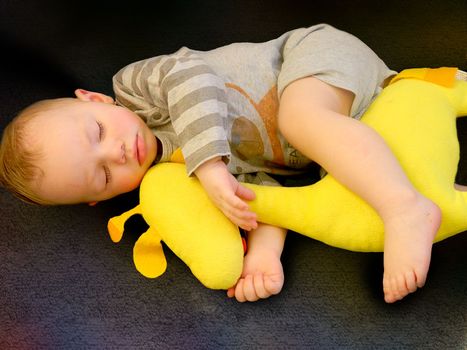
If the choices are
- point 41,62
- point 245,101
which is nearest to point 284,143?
point 245,101

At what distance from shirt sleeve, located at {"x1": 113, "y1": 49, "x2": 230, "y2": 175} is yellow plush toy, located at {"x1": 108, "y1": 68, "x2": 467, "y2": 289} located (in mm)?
72

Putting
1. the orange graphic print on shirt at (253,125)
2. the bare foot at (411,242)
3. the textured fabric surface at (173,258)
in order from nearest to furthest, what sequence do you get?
1. the bare foot at (411,242)
2. the textured fabric surface at (173,258)
3. the orange graphic print on shirt at (253,125)

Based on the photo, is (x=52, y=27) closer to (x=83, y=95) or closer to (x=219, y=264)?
(x=83, y=95)

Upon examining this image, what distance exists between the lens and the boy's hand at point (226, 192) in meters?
0.79

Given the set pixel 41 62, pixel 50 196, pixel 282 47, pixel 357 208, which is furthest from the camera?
pixel 41 62

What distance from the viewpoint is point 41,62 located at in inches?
45.0

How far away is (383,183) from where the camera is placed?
0.70 meters

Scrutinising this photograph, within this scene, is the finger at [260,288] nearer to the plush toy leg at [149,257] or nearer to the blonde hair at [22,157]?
the plush toy leg at [149,257]

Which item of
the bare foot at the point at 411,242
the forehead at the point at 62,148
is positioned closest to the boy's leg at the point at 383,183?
the bare foot at the point at 411,242

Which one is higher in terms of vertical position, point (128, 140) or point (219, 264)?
point (128, 140)

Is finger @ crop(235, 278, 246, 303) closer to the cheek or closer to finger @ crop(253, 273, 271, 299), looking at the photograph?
finger @ crop(253, 273, 271, 299)

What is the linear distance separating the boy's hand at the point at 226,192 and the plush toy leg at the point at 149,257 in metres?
0.14

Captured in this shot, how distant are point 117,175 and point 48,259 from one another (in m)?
0.22

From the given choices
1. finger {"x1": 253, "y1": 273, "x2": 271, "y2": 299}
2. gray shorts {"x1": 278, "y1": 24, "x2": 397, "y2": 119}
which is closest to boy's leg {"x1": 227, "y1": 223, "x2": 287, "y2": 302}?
finger {"x1": 253, "y1": 273, "x2": 271, "y2": 299}
